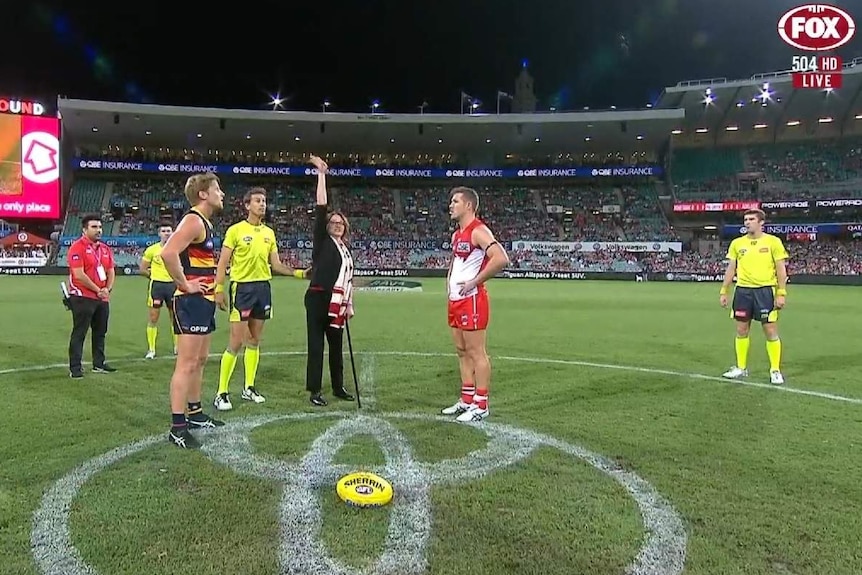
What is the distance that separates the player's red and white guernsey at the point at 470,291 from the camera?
614 cm

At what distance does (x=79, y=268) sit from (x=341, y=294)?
4092 mm

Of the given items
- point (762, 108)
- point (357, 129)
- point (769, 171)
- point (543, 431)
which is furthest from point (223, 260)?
point (769, 171)

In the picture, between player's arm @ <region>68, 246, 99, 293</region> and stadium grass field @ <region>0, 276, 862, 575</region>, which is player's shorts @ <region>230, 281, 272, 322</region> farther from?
player's arm @ <region>68, 246, 99, 293</region>

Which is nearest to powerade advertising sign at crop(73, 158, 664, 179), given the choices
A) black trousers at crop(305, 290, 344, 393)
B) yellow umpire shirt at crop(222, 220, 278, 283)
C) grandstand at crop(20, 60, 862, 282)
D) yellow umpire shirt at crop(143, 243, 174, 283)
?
grandstand at crop(20, 60, 862, 282)

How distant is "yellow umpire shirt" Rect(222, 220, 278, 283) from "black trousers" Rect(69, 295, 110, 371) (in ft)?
9.61

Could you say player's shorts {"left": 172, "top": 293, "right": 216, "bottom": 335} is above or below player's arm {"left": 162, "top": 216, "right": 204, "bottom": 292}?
below

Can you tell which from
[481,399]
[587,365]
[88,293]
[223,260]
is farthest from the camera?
[587,365]

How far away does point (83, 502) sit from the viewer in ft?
12.8

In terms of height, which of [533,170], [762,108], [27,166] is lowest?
[27,166]

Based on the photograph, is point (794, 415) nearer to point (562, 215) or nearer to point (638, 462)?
point (638, 462)

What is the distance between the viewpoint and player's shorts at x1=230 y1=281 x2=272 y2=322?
21.9 ft

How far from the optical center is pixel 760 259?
8.34 m

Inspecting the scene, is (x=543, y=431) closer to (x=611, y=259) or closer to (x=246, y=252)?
(x=246, y=252)

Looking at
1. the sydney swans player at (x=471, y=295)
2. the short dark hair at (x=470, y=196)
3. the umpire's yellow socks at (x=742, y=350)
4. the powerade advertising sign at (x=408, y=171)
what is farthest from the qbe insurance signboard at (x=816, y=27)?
the powerade advertising sign at (x=408, y=171)
